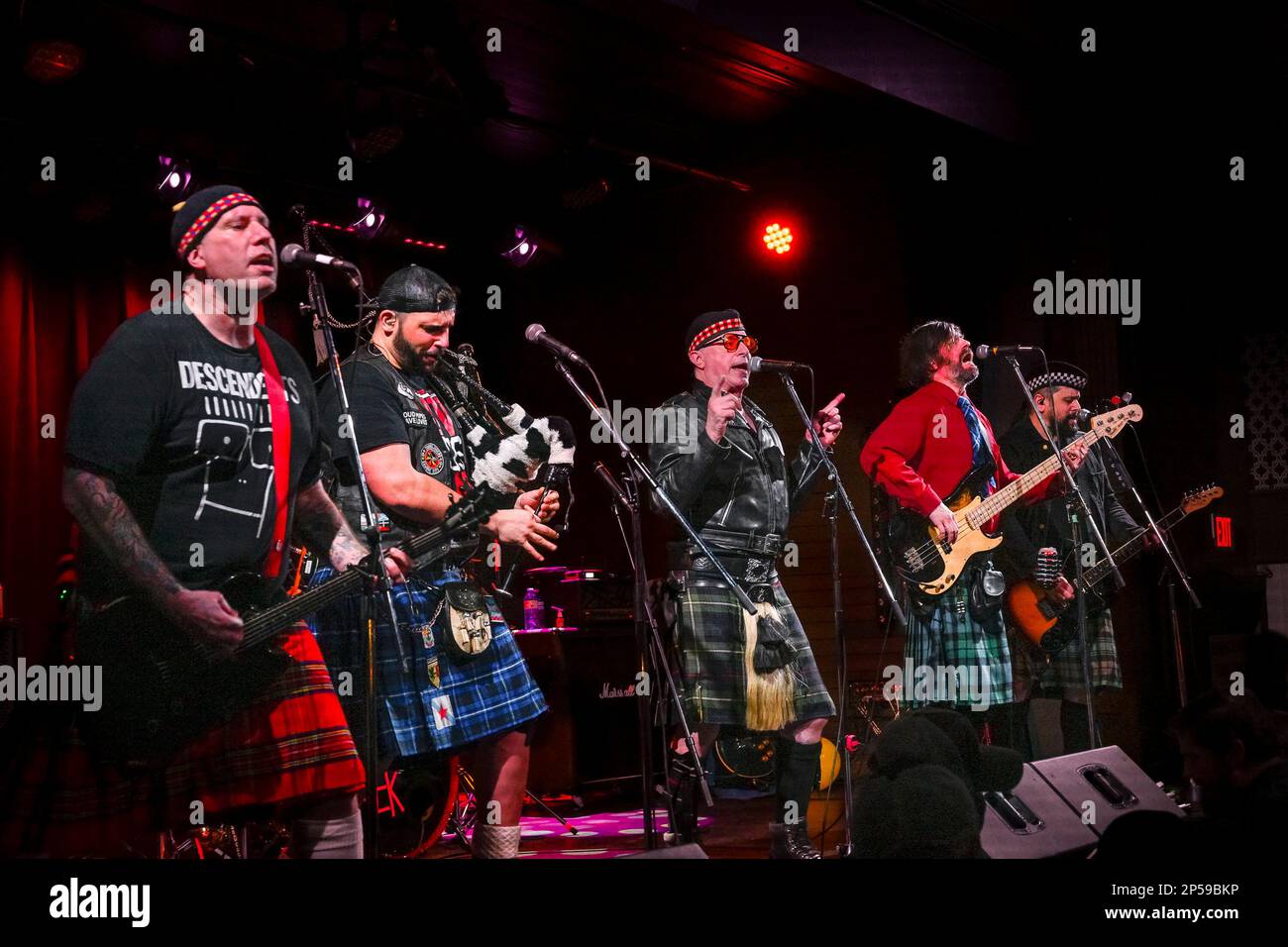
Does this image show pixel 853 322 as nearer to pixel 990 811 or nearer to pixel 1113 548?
pixel 1113 548

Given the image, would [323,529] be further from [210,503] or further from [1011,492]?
[1011,492]

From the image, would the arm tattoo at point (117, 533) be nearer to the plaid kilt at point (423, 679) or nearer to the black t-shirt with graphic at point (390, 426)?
the plaid kilt at point (423, 679)

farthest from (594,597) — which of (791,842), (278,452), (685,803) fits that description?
(278,452)

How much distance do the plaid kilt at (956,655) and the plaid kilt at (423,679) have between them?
208 cm

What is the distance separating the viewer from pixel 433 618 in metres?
3.76

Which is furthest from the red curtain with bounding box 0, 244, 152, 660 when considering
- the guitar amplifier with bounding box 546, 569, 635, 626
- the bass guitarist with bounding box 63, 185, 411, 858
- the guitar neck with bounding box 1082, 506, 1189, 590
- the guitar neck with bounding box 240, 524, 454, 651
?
the guitar neck with bounding box 1082, 506, 1189, 590

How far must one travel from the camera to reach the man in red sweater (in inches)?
206

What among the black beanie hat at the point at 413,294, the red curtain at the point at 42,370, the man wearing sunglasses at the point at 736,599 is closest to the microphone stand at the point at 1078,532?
the man wearing sunglasses at the point at 736,599

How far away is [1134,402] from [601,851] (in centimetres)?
378

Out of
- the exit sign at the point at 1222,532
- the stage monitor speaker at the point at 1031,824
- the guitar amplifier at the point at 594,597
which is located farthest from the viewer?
the guitar amplifier at the point at 594,597

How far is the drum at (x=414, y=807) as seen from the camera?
4371 mm

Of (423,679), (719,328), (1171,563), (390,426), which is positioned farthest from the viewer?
(1171,563)

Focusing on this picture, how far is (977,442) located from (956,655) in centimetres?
92
